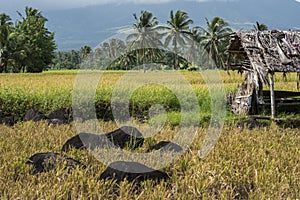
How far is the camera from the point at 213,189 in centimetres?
257

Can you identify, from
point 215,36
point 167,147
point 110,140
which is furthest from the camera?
point 215,36

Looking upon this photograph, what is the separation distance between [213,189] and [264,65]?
451 centimetres

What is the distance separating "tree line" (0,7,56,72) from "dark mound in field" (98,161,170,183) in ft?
81.5

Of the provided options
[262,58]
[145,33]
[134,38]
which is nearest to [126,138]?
[262,58]

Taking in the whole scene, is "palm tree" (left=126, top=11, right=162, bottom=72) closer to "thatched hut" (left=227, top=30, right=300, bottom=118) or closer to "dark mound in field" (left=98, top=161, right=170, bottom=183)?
"thatched hut" (left=227, top=30, right=300, bottom=118)

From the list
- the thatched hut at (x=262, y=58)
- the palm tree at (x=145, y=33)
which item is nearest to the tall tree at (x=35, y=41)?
the palm tree at (x=145, y=33)

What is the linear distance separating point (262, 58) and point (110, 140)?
3982mm

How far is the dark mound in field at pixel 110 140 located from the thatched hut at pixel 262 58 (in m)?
3.19

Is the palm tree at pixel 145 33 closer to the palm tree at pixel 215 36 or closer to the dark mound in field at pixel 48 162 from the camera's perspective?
the palm tree at pixel 215 36

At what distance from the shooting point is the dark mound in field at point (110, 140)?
152 inches

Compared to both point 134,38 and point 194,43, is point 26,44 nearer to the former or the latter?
point 134,38

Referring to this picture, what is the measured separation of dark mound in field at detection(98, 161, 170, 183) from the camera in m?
2.79

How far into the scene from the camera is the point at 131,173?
283 centimetres

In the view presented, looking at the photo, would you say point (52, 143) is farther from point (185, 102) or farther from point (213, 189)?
point (185, 102)
